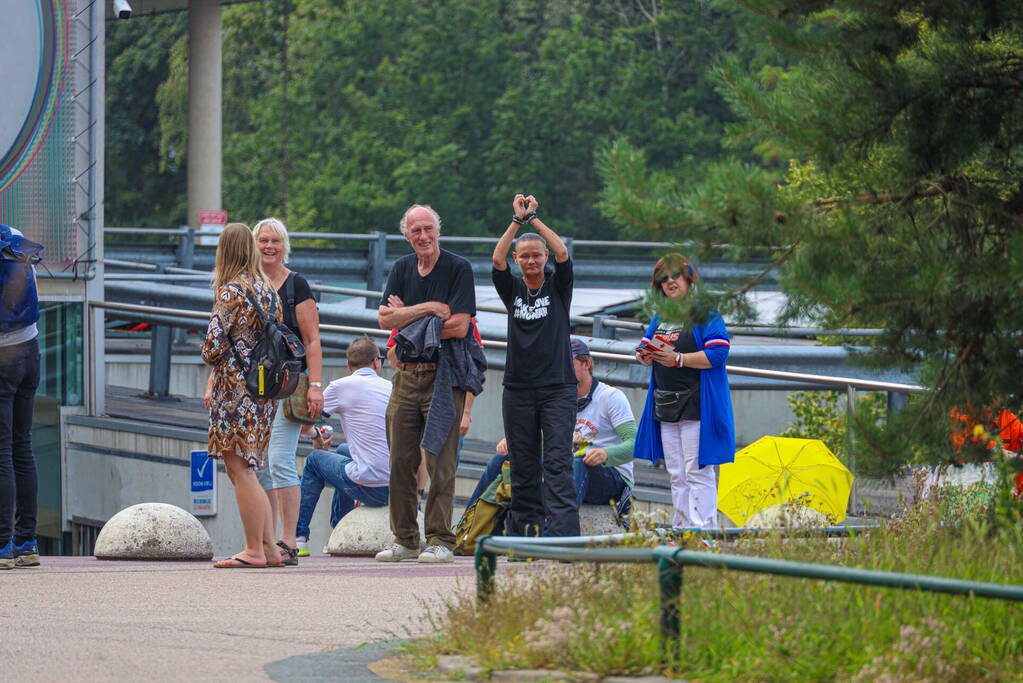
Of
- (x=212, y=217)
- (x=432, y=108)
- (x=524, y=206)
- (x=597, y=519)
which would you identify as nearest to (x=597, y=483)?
(x=597, y=519)

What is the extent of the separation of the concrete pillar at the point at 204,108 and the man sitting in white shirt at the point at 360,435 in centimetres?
2159

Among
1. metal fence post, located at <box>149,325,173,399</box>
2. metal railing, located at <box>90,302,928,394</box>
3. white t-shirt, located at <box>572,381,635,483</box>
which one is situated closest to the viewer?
white t-shirt, located at <box>572,381,635,483</box>

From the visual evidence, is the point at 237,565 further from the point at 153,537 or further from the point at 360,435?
the point at 360,435

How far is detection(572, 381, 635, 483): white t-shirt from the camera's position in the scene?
10.3 m

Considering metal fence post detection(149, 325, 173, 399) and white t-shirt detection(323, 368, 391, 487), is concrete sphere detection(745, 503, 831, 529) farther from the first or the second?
metal fence post detection(149, 325, 173, 399)

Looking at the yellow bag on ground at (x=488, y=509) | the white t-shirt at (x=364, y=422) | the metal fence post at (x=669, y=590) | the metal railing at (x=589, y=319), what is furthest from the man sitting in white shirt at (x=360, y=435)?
the metal fence post at (x=669, y=590)

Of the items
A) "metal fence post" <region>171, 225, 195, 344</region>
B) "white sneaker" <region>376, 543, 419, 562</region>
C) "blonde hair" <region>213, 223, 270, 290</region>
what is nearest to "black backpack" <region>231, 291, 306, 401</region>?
"blonde hair" <region>213, 223, 270, 290</region>

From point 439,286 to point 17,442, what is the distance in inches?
94.3

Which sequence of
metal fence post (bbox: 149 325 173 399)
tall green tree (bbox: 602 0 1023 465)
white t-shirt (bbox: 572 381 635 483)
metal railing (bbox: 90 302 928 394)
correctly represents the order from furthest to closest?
metal fence post (bbox: 149 325 173 399) < metal railing (bbox: 90 302 928 394) < white t-shirt (bbox: 572 381 635 483) < tall green tree (bbox: 602 0 1023 465)

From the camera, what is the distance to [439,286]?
374 inches

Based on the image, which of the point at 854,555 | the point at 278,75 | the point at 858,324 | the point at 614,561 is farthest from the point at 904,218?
the point at 278,75

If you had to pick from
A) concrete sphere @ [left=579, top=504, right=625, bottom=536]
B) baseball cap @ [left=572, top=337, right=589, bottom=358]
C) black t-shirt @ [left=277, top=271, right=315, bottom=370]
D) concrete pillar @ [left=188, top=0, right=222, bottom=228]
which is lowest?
concrete sphere @ [left=579, top=504, right=625, bottom=536]

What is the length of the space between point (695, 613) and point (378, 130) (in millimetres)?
44882

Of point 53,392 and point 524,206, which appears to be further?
point 53,392
